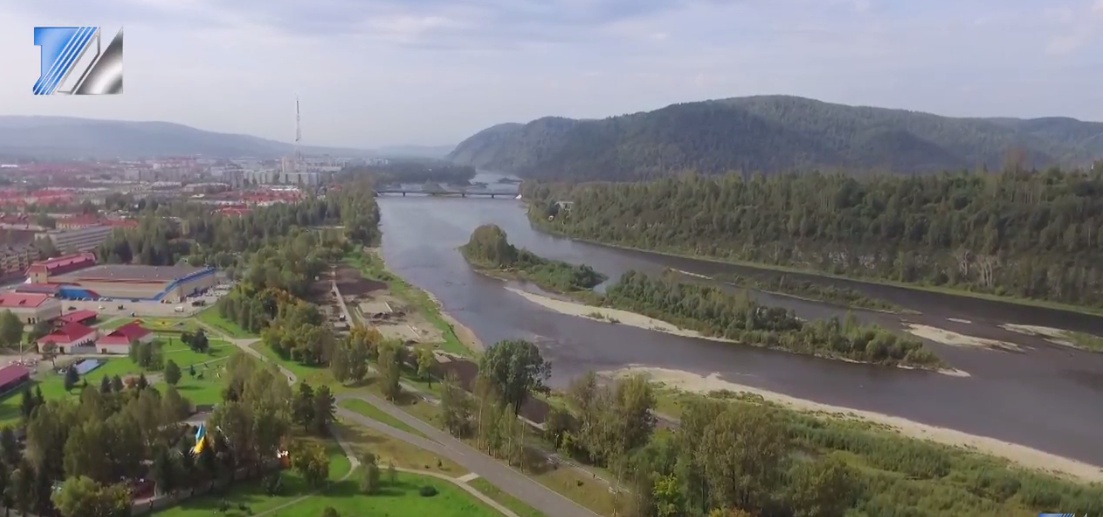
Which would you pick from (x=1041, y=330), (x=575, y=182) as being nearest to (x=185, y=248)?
(x=1041, y=330)

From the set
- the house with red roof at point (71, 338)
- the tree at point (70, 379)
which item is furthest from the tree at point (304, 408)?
the house with red roof at point (71, 338)

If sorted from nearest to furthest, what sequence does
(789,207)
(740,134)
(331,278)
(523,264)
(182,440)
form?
1. (182,440)
2. (331,278)
3. (523,264)
4. (789,207)
5. (740,134)

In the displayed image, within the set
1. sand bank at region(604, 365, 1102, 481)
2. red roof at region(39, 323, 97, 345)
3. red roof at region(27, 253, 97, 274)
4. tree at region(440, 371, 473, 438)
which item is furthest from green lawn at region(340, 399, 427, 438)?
red roof at region(27, 253, 97, 274)

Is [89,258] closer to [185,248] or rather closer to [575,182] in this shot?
[185,248]

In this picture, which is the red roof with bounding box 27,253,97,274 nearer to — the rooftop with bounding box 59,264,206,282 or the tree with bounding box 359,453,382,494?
the rooftop with bounding box 59,264,206,282

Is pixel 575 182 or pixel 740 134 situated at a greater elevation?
pixel 740 134

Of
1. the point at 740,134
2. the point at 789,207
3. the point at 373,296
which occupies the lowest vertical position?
the point at 373,296

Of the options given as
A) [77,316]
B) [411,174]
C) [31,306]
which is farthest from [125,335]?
[411,174]

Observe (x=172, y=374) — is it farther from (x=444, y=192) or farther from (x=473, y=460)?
(x=444, y=192)
